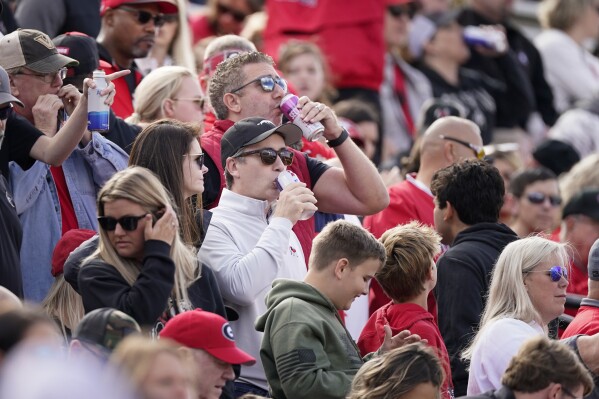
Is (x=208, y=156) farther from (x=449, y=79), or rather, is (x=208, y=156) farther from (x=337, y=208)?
Result: (x=449, y=79)

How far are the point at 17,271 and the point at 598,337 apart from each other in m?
2.61

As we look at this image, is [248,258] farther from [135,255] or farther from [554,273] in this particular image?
[554,273]

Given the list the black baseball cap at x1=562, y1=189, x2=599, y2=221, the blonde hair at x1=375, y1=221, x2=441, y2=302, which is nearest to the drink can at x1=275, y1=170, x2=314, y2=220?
the blonde hair at x1=375, y1=221, x2=441, y2=302

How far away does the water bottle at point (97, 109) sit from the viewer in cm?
634

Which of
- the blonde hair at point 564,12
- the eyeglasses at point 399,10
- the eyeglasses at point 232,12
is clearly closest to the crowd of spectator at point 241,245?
the eyeglasses at point 232,12

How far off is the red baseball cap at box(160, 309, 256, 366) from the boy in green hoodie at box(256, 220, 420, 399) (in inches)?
20.7

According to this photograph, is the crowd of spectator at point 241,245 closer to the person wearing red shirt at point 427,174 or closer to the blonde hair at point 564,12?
the person wearing red shirt at point 427,174

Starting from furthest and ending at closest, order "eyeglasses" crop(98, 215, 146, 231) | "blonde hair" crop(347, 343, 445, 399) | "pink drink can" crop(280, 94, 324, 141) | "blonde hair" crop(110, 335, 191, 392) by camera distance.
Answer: "pink drink can" crop(280, 94, 324, 141)
"eyeglasses" crop(98, 215, 146, 231)
"blonde hair" crop(347, 343, 445, 399)
"blonde hair" crop(110, 335, 191, 392)

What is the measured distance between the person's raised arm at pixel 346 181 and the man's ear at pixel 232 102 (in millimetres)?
473

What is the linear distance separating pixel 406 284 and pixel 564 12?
7601 mm

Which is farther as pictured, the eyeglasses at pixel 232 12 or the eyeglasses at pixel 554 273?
the eyeglasses at pixel 232 12

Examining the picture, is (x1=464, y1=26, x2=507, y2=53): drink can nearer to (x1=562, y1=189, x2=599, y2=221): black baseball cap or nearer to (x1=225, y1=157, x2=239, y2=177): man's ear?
(x1=562, y1=189, x2=599, y2=221): black baseball cap

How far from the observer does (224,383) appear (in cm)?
521

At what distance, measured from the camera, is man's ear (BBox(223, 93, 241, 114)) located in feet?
23.3
